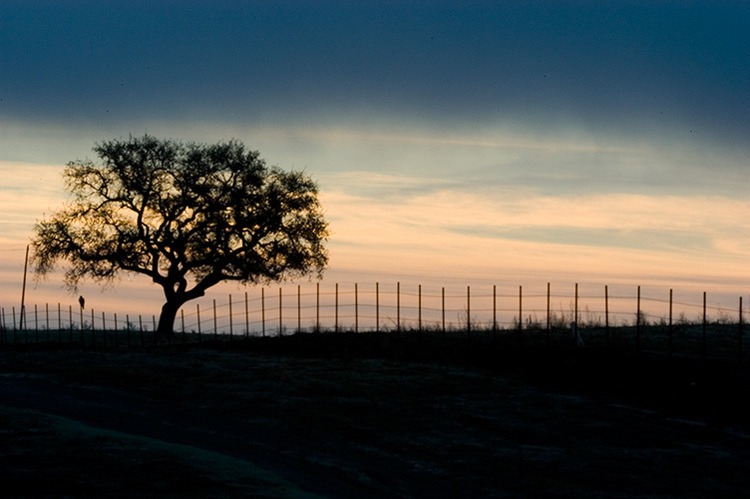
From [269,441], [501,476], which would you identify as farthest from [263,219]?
[501,476]

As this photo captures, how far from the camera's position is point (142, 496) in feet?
50.0

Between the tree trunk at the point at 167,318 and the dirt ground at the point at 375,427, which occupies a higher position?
the tree trunk at the point at 167,318

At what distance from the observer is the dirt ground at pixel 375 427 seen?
17.7 m

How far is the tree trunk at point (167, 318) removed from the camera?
208 feet

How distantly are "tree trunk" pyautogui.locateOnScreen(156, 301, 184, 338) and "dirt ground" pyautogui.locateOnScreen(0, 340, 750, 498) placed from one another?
2139 centimetres

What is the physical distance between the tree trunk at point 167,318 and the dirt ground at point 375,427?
21.4 metres

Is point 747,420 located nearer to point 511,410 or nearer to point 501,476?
point 511,410

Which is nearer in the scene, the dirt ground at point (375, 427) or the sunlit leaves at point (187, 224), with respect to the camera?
the dirt ground at point (375, 427)

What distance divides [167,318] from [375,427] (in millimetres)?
40823

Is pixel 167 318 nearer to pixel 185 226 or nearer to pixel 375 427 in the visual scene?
pixel 185 226

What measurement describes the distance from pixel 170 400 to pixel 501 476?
13489 millimetres

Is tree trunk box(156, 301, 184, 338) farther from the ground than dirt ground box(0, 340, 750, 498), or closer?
farther from the ground

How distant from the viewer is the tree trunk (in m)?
63.5

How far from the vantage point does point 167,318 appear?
208 ft
